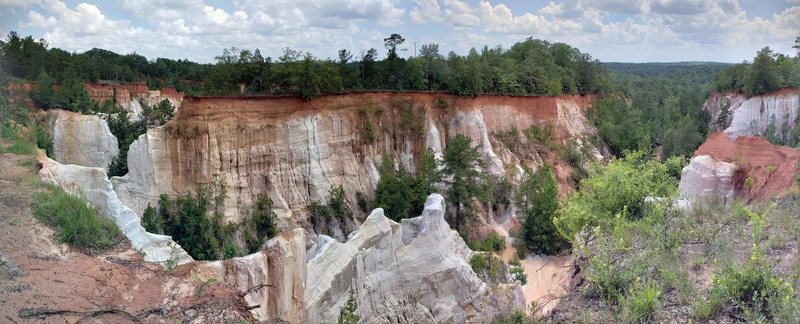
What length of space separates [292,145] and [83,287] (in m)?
17.1

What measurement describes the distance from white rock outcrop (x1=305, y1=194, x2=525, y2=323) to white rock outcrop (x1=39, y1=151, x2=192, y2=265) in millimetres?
4006

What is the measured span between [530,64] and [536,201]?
16.4m

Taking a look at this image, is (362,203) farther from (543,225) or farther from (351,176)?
(543,225)

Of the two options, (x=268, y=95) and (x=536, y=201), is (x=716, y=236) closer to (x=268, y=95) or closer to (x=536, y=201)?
(x=536, y=201)

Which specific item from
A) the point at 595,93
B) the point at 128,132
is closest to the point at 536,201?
the point at 128,132

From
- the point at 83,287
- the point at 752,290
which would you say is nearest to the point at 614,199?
the point at 752,290

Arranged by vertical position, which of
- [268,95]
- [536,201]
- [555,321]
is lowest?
Answer: [536,201]

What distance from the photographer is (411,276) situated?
14.3m

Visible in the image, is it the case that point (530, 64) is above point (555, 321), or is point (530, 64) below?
above

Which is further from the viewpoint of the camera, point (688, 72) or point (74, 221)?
point (688, 72)

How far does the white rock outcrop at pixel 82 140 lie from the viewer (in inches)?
859

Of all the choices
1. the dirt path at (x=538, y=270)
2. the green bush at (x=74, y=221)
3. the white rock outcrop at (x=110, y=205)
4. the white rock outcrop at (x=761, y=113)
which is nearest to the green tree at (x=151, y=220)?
the white rock outcrop at (x=110, y=205)

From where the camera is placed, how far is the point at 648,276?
6.71 meters

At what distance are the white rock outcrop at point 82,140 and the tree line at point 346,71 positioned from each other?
151 inches
